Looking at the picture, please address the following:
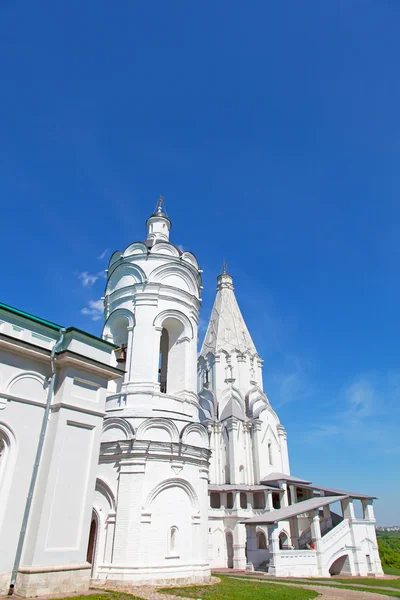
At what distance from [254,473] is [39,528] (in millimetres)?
23879

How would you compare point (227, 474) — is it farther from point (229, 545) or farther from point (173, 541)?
point (173, 541)

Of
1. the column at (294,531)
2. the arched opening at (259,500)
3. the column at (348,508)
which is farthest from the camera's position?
the arched opening at (259,500)

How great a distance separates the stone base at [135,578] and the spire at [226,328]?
73.4 ft

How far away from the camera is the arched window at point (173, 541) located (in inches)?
489

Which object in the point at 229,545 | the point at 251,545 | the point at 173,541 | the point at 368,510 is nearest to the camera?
the point at 173,541

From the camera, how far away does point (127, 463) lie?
12820 mm

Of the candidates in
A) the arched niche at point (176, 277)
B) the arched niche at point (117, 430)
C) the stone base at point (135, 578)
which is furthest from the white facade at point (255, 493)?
the arched niche at point (176, 277)

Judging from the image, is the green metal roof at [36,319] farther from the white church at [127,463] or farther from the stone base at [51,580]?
the stone base at [51,580]

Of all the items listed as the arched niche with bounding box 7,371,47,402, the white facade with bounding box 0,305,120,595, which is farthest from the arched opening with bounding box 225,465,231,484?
the arched niche with bounding box 7,371,47,402

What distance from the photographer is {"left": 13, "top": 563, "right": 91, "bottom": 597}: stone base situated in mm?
7523

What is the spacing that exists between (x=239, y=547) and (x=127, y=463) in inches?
634

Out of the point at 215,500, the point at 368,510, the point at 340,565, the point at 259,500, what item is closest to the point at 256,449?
the point at 259,500

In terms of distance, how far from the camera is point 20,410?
28.4ft

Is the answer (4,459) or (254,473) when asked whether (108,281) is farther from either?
(254,473)
